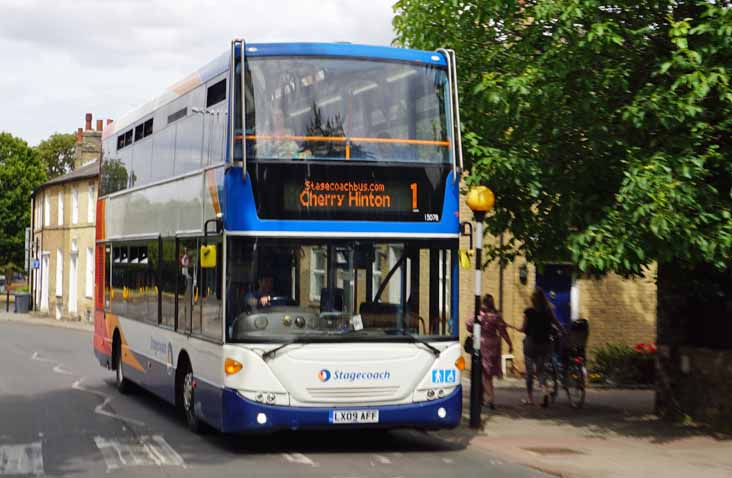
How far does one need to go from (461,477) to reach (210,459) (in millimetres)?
2649

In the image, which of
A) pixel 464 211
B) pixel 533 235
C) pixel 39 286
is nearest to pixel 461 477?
pixel 533 235

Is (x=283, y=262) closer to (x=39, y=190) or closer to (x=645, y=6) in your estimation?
(x=645, y=6)

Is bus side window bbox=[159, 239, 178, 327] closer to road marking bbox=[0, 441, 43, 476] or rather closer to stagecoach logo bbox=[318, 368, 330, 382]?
road marking bbox=[0, 441, 43, 476]

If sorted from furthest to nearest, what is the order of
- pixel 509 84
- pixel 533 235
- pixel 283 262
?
pixel 533 235 < pixel 509 84 < pixel 283 262

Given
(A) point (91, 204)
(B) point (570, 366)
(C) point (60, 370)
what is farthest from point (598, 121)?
(A) point (91, 204)

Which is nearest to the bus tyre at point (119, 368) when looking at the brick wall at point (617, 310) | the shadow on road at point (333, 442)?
the shadow on road at point (333, 442)

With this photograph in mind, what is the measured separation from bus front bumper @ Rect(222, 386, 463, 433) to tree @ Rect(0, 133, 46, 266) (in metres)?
75.3

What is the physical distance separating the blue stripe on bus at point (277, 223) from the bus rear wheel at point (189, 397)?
2.65 meters

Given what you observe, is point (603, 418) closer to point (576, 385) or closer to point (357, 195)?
point (576, 385)

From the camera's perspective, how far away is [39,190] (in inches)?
2640

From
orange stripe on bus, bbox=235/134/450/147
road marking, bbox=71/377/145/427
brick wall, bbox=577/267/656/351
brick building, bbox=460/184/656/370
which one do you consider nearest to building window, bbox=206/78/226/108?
orange stripe on bus, bbox=235/134/450/147

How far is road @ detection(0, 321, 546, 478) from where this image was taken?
38.8 feet

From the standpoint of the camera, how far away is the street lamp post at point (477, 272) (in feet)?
49.1

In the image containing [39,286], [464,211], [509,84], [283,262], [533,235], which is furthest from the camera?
[39,286]
